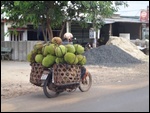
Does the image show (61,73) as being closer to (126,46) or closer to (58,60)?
(58,60)

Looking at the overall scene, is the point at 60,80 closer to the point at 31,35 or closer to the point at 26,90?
the point at 26,90

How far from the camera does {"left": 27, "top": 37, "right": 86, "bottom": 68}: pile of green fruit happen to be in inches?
396

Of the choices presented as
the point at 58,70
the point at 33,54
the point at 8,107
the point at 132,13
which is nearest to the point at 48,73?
the point at 58,70

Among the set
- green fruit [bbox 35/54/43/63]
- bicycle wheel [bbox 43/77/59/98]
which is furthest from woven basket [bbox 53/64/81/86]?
green fruit [bbox 35/54/43/63]

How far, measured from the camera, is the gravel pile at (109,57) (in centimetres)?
2215

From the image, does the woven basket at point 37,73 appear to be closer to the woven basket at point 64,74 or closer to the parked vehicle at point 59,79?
the parked vehicle at point 59,79

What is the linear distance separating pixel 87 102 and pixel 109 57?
13888mm

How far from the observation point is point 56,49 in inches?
398

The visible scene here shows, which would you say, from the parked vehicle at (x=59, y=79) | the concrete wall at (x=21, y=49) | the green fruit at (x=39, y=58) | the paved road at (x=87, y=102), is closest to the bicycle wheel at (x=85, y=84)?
the paved road at (x=87, y=102)

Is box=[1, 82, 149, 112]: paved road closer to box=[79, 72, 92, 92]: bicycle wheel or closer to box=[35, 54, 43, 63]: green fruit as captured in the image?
box=[79, 72, 92, 92]: bicycle wheel

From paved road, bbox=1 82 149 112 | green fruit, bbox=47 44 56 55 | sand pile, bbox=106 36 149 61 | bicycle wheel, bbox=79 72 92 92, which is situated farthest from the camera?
sand pile, bbox=106 36 149 61

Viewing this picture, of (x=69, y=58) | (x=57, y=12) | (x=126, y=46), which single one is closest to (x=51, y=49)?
(x=69, y=58)

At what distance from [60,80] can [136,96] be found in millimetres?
2136

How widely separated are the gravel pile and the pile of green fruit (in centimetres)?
1115
